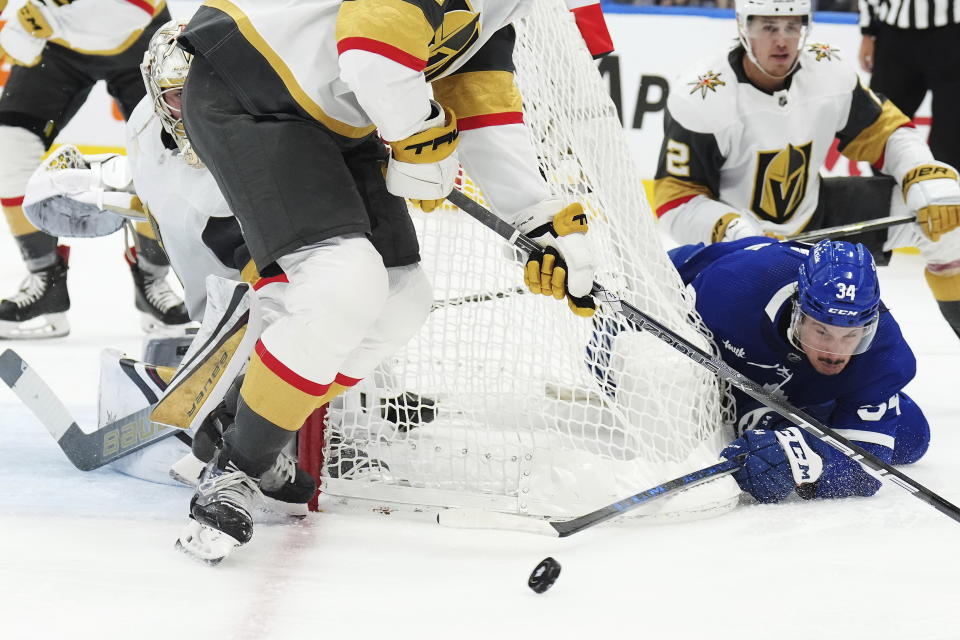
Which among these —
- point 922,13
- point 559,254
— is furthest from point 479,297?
point 922,13

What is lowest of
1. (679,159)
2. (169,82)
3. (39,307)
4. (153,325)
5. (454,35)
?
(153,325)

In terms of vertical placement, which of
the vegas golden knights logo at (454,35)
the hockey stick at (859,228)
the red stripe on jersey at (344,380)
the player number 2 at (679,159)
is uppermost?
the vegas golden knights logo at (454,35)

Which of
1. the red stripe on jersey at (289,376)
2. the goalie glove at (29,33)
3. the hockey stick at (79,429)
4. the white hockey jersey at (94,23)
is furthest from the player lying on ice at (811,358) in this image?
the goalie glove at (29,33)

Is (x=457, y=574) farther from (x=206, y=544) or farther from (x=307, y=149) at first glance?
(x=307, y=149)

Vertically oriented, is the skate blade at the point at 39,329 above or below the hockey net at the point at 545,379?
below

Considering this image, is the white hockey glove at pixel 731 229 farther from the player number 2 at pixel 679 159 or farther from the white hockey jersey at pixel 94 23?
the white hockey jersey at pixel 94 23

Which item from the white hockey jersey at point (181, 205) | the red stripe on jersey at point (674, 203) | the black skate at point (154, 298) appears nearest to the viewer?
the white hockey jersey at point (181, 205)

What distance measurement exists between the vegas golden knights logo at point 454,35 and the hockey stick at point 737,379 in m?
0.28

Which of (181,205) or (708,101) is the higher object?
(181,205)

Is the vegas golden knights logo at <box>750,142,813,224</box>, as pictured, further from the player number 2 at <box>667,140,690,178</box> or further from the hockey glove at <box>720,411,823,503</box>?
the hockey glove at <box>720,411,823,503</box>

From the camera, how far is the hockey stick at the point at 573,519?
75.5 inches

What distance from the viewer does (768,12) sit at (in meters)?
3.09

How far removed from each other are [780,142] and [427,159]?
1.80 meters

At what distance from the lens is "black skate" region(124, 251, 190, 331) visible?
11.6ft
